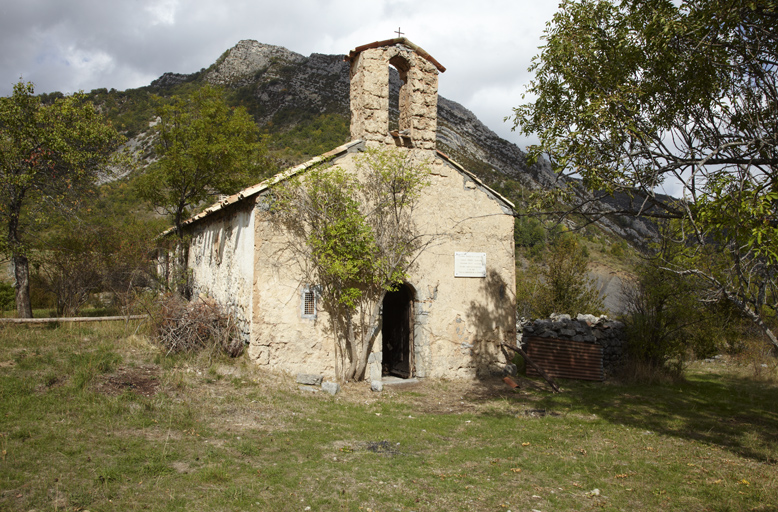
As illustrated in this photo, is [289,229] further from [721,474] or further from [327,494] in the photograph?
[721,474]

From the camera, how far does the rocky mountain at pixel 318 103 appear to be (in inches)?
1635

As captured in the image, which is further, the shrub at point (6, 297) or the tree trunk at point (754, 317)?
the shrub at point (6, 297)

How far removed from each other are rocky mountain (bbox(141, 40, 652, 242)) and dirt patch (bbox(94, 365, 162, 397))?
2588 centimetres

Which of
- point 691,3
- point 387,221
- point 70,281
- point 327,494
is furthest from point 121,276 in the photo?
point 691,3

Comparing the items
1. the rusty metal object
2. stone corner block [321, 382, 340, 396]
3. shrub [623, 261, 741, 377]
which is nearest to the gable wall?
the rusty metal object

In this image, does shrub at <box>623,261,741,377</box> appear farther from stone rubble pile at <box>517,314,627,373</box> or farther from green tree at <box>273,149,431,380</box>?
green tree at <box>273,149,431,380</box>

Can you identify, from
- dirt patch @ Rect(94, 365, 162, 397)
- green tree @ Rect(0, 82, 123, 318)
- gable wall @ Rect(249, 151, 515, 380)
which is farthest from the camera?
green tree @ Rect(0, 82, 123, 318)

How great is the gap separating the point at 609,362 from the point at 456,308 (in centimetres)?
450

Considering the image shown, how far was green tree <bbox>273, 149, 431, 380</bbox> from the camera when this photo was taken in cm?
962

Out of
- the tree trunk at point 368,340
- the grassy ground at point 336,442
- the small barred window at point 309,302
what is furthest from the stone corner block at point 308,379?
the small barred window at point 309,302

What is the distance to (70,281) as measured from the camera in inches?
601

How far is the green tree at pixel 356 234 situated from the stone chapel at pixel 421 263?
245 millimetres

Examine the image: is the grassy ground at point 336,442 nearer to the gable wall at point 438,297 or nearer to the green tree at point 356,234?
the gable wall at point 438,297

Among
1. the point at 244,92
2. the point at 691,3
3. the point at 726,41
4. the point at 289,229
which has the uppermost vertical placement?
the point at 244,92
